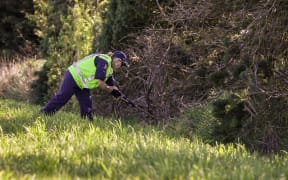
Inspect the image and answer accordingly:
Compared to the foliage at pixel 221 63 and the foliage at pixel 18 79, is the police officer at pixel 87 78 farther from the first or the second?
the foliage at pixel 18 79

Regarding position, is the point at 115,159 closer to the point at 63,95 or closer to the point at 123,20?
the point at 63,95

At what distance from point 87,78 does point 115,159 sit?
4549 mm

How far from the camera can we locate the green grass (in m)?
3.95

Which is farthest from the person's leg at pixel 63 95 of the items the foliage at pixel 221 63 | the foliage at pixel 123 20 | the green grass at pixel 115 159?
the foliage at pixel 123 20

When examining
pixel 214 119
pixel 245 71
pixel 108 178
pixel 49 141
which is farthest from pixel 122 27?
pixel 108 178

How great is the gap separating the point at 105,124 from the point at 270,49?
2.72m

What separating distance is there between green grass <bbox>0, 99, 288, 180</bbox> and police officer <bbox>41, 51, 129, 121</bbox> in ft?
8.92

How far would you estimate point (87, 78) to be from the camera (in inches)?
345

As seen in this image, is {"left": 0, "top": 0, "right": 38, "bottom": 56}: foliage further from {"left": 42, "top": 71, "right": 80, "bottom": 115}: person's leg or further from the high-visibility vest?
the high-visibility vest

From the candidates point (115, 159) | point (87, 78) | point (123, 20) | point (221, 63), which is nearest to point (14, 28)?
point (123, 20)

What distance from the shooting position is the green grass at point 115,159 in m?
3.95

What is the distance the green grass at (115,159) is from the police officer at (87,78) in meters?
2.72

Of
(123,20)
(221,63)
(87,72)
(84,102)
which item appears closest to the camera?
(87,72)

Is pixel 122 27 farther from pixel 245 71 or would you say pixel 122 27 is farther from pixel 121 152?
pixel 121 152
